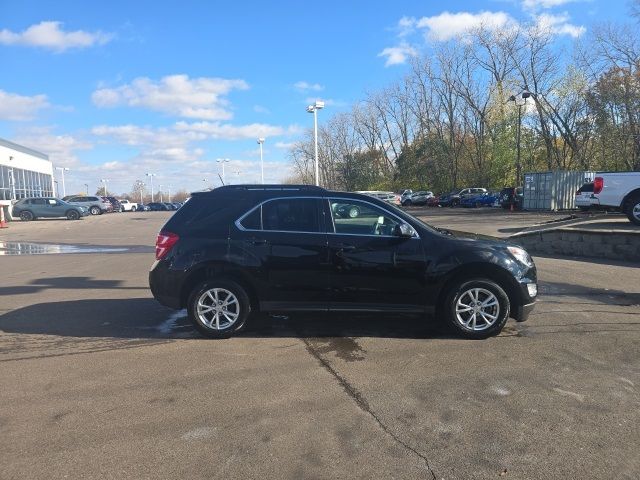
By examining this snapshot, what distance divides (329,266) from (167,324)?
2.44 m

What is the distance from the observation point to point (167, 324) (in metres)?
6.58

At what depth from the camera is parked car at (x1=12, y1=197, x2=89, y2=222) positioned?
121ft

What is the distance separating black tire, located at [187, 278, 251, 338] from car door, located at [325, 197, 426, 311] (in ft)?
3.39


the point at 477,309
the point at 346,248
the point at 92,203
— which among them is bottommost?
the point at 477,309

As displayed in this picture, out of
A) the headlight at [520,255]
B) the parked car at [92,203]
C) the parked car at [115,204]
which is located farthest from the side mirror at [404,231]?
the parked car at [115,204]

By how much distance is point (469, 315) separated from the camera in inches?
225

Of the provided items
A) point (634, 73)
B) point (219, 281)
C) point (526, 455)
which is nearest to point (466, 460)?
point (526, 455)

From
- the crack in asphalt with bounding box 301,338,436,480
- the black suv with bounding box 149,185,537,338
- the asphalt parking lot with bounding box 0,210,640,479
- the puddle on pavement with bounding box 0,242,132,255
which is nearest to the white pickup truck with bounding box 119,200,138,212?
the puddle on pavement with bounding box 0,242,132,255

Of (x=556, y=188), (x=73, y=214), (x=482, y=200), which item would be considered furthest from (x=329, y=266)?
(x=482, y=200)

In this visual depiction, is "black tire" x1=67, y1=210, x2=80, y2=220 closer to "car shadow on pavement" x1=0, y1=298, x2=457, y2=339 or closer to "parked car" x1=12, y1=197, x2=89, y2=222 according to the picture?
"parked car" x1=12, y1=197, x2=89, y2=222

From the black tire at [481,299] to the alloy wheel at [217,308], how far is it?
2447mm

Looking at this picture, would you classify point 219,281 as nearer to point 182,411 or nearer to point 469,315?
point 182,411

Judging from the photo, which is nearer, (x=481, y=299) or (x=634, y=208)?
(x=481, y=299)

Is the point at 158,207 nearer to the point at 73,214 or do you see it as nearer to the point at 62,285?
the point at 73,214
